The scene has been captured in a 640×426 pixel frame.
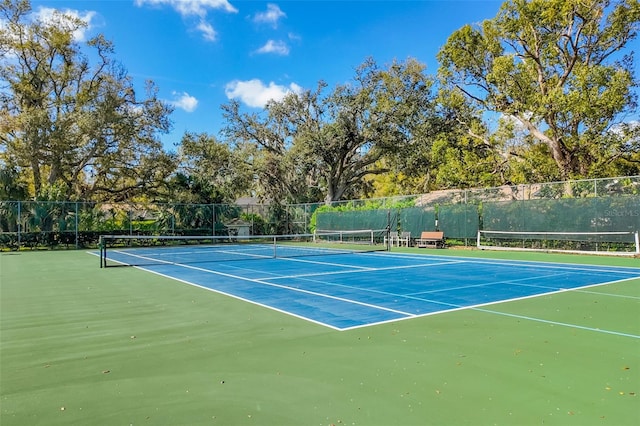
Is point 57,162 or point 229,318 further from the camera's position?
point 57,162

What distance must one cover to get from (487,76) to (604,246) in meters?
14.2

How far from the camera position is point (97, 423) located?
122 inches

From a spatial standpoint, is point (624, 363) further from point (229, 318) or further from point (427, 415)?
point (229, 318)

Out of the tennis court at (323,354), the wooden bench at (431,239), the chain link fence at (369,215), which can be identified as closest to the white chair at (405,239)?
the chain link fence at (369,215)

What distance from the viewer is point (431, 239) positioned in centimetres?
2159

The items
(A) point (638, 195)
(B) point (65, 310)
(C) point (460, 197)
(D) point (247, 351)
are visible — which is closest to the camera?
(D) point (247, 351)

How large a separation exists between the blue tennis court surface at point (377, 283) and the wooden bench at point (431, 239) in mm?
6509

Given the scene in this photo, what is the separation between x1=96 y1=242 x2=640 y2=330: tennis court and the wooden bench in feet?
21.4

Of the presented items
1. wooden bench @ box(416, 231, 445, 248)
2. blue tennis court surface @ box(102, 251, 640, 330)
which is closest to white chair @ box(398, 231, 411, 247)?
wooden bench @ box(416, 231, 445, 248)

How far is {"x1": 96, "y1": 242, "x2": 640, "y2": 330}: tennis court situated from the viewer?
704 cm

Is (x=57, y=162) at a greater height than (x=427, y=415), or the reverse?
(x=57, y=162)

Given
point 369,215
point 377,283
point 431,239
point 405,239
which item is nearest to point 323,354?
point 377,283

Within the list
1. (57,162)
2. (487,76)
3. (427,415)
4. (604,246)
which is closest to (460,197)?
(604,246)

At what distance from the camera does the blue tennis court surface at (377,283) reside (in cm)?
704
